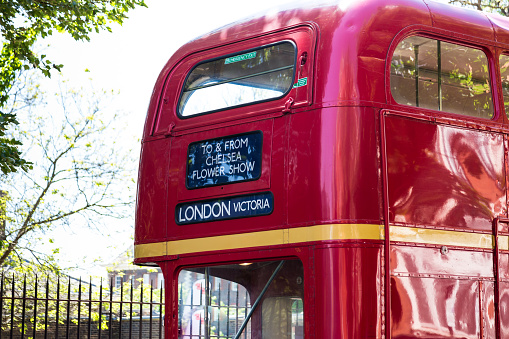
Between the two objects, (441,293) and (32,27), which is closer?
(441,293)

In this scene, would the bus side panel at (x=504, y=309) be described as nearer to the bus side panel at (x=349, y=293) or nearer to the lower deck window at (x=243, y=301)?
the bus side panel at (x=349, y=293)

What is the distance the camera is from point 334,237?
15.1 feet

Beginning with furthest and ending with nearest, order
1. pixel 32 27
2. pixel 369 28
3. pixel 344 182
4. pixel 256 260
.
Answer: pixel 32 27 → pixel 256 260 → pixel 369 28 → pixel 344 182

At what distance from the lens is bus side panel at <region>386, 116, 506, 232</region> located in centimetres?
482

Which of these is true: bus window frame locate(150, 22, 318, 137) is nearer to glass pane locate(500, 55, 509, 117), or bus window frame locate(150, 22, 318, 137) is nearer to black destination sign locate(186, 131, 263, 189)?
black destination sign locate(186, 131, 263, 189)

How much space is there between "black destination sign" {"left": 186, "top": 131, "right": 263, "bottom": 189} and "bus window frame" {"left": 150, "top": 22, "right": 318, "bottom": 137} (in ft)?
0.56

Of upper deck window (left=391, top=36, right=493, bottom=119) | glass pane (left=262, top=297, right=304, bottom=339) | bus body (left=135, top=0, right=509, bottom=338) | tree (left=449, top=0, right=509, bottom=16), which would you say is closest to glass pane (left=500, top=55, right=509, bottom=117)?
bus body (left=135, top=0, right=509, bottom=338)

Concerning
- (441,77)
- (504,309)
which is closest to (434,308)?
(504,309)

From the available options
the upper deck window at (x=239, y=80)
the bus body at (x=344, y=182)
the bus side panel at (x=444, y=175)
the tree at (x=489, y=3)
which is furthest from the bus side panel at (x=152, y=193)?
the tree at (x=489, y=3)

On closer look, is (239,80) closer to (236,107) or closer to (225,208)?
(236,107)

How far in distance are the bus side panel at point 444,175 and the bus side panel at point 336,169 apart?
165mm

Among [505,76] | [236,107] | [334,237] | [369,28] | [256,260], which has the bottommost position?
[256,260]

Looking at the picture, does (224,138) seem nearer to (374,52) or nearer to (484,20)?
(374,52)

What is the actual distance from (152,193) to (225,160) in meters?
0.84
